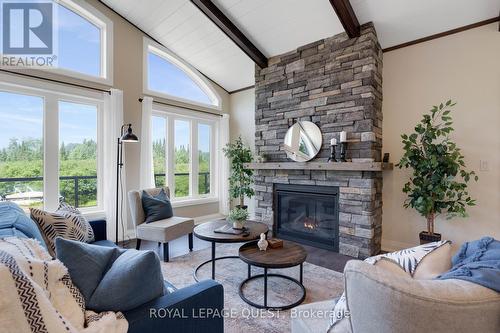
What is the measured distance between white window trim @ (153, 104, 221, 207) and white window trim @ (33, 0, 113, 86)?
2.78 ft

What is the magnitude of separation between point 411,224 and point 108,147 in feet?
14.1

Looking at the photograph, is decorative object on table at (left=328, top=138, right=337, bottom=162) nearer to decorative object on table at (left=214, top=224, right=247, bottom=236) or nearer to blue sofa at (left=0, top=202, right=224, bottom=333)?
decorative object on table at (left=214, top=224, right=247, bottom=236)

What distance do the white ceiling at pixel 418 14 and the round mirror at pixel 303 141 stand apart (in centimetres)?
148

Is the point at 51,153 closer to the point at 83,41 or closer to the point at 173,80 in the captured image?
the point at 83,41

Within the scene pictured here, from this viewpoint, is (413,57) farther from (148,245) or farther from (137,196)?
(148,245)

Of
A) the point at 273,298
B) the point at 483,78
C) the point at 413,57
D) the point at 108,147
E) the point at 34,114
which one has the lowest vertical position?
the point at 273,298

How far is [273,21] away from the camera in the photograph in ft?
11.8

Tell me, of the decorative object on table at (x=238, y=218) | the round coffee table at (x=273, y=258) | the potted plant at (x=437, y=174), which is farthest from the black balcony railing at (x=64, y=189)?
the potted plant at (x=437, y=174)

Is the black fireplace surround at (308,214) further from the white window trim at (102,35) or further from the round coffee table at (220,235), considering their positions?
the white window trim at (102,35)

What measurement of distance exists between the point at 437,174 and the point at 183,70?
4.37 m

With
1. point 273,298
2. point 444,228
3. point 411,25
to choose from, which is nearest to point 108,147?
point 273,298

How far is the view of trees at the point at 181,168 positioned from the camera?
15.2 ft

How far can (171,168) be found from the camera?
477 cm

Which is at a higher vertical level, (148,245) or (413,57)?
(413,57)
